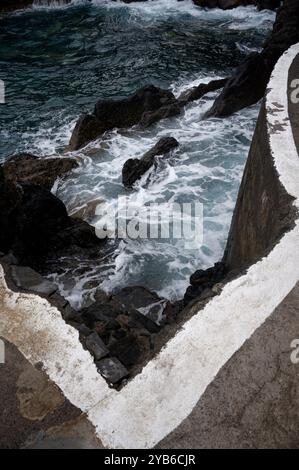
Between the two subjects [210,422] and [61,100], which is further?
[61,100]

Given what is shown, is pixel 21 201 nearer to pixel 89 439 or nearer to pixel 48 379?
pixel 48 379

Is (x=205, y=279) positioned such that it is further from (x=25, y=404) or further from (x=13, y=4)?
(x=13, y=4)

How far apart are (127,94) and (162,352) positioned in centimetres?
1028

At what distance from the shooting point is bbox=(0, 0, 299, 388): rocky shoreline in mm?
2775

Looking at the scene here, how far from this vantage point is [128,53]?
45.2ft

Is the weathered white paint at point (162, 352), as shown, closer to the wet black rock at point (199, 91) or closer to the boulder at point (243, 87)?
the boulder at point (243, 87)

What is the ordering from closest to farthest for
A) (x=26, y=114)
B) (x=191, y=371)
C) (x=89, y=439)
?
1. (x=89, y=439)
2. (x=191, y=371)
3. (x=26, y=114)

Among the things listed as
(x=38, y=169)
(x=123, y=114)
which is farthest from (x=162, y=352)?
(x=123, y=114)

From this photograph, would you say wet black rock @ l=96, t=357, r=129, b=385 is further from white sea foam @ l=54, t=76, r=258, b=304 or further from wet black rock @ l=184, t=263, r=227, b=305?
white sea foam @ l=54, t=76, r=258, b=304

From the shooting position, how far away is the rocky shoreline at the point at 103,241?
2775mm

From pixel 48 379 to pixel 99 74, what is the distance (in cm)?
1205

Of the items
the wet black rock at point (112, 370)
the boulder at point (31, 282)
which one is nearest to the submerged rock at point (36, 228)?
the boulder at point (31, 282)

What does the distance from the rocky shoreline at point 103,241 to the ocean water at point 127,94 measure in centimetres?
28

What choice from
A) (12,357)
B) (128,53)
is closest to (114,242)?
(12,357)
